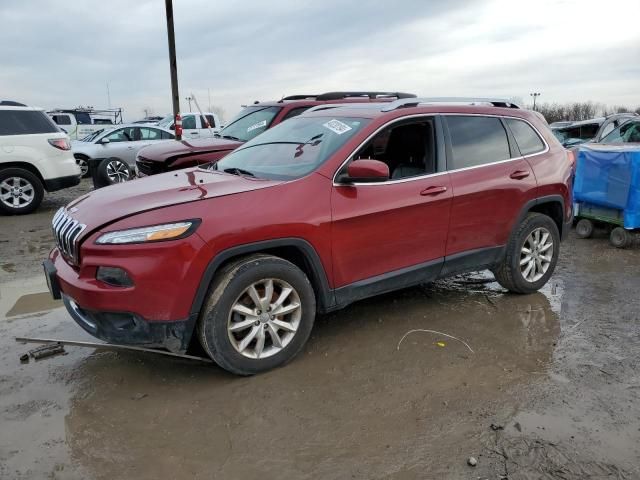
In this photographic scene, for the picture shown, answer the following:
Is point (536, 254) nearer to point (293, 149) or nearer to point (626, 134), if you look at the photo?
point (293, 149)

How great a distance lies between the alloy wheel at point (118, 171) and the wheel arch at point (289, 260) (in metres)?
9.63

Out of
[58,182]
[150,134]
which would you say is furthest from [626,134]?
[150,134]

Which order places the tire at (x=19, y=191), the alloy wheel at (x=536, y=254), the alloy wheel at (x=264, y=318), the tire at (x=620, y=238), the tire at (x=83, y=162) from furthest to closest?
the tire at (x=83, y=162) → the tire at (x=19, y=191) → the tire at (x=620, y=238) → the alloy wheel at (x=536, y=254) → the alloy wheel at (x=264, y=318)

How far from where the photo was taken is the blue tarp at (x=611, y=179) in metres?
6.48

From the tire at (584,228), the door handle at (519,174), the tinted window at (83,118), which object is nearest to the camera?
the door handle at (519,174)

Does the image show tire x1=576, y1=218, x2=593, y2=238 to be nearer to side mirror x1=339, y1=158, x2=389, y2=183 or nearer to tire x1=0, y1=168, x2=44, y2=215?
side mirror x1=339, y1=158, x2=389, y2=183

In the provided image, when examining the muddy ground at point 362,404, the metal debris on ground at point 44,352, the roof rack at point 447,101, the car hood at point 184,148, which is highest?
the roof rack at point 447,101

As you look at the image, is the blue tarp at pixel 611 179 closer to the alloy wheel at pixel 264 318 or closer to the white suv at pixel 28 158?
the alloy wheel at pixel 264 318

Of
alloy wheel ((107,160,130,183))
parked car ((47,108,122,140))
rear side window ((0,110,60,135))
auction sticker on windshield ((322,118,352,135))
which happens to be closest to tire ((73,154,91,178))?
alloy wheel ((107,160,130,183))

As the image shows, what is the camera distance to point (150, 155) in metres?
7.45

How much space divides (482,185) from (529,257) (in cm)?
99

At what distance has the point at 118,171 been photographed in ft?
40.4

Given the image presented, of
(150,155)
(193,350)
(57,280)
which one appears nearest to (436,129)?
(193,350)

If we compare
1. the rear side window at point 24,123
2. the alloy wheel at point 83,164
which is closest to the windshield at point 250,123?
the rear side window at point 24,123
